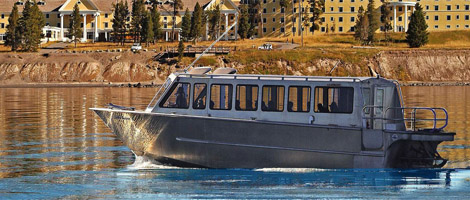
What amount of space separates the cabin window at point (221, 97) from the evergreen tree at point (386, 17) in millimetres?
111207

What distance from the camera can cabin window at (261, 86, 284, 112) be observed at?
930 inches

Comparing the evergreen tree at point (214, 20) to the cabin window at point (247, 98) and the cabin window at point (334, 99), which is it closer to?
the cabin window at point (247, 98)

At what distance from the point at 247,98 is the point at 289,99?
136 cm

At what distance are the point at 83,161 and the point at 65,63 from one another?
294 feet

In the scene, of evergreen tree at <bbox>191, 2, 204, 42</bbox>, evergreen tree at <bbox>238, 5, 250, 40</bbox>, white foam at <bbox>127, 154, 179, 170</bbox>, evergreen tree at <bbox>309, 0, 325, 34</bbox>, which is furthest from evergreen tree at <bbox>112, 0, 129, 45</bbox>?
white foam at <bbox>127, 154, 179, 170</bbox>

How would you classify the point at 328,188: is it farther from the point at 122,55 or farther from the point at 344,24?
the point at 344,24

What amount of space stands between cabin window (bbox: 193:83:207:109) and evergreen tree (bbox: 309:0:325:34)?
404 feet

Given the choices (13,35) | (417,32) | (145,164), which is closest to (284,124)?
(145,164)

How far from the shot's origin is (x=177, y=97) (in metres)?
24.3

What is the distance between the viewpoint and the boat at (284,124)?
76.5ft

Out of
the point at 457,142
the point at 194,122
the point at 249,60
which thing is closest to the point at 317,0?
the point at 249,60

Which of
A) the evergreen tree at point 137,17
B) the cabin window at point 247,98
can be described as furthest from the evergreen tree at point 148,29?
the cabin window at point 247,98

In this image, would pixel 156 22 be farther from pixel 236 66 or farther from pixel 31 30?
pixel 236 66

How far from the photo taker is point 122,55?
116250 mm
